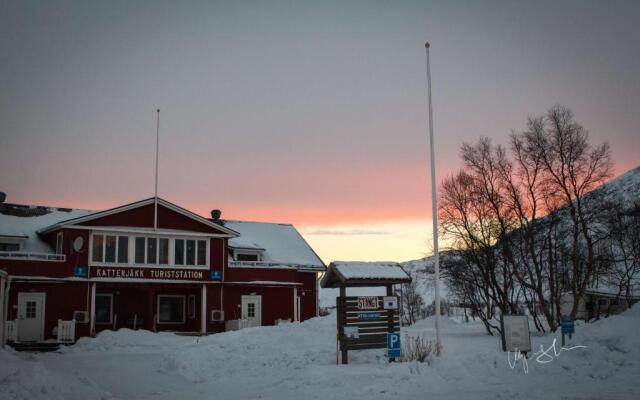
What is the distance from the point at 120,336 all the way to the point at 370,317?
1571 cm

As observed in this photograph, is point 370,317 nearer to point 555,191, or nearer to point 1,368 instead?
point 1,368

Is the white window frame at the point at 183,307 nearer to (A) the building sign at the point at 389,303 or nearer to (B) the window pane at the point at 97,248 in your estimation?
(B) the window pane at the point at 97,248

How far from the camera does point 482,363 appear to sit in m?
17.5

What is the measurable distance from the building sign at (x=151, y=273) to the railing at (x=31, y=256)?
1897mm

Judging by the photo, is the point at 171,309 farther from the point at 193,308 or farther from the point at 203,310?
the point at 203,310

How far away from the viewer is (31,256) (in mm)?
35188

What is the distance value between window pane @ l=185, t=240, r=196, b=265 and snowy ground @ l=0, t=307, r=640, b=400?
15328mm

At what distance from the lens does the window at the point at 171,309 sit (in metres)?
41.2

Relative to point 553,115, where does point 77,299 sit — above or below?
below

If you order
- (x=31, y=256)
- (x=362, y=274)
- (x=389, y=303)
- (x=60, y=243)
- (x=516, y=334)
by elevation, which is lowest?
(x=516, y=334)

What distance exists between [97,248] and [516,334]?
25.8m

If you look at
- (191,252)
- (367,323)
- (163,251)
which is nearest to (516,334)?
(367,323)

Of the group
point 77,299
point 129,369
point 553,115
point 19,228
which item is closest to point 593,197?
point 553,115

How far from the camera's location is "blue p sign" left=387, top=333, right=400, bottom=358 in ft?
63.4
